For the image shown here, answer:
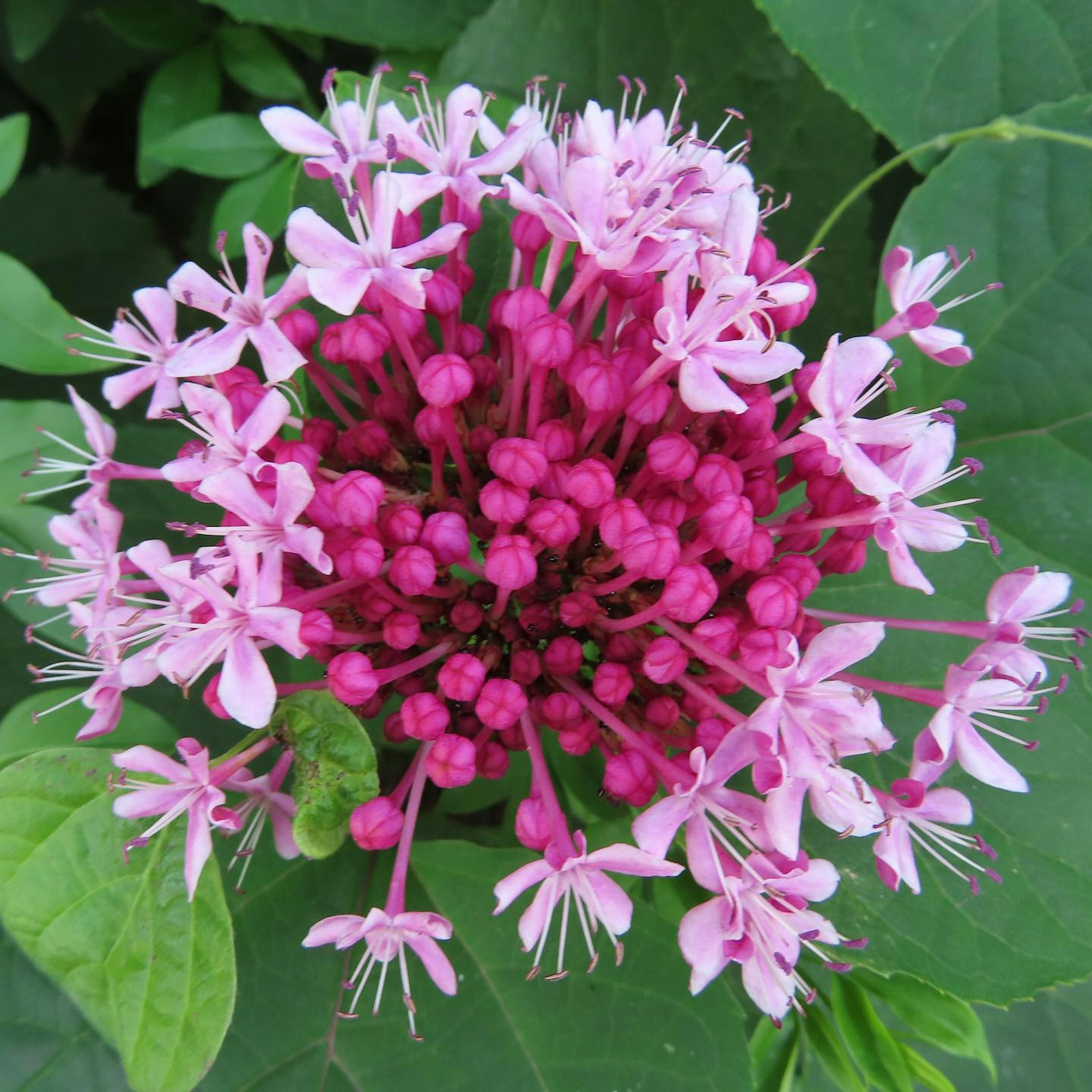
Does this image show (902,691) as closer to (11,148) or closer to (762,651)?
(762,651)

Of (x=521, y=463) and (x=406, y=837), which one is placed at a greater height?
(x=521, y=463)

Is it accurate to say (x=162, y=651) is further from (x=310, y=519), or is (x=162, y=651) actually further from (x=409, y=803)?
(x=409, y=803)

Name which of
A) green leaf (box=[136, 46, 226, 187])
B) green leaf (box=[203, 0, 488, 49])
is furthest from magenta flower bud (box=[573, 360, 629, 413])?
green leaf (box=[136, 46, 226, 187])

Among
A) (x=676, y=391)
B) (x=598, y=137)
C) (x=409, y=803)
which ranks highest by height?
(x=598, y=137)

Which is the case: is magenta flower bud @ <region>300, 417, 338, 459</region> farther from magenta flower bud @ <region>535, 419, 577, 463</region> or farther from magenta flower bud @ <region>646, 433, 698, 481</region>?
magenta flower bud @ <region>646, 433, 698, 481</region>

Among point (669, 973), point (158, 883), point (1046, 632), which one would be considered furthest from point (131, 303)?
point (1046, 632)

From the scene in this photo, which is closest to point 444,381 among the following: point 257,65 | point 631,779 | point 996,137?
point 631,779
